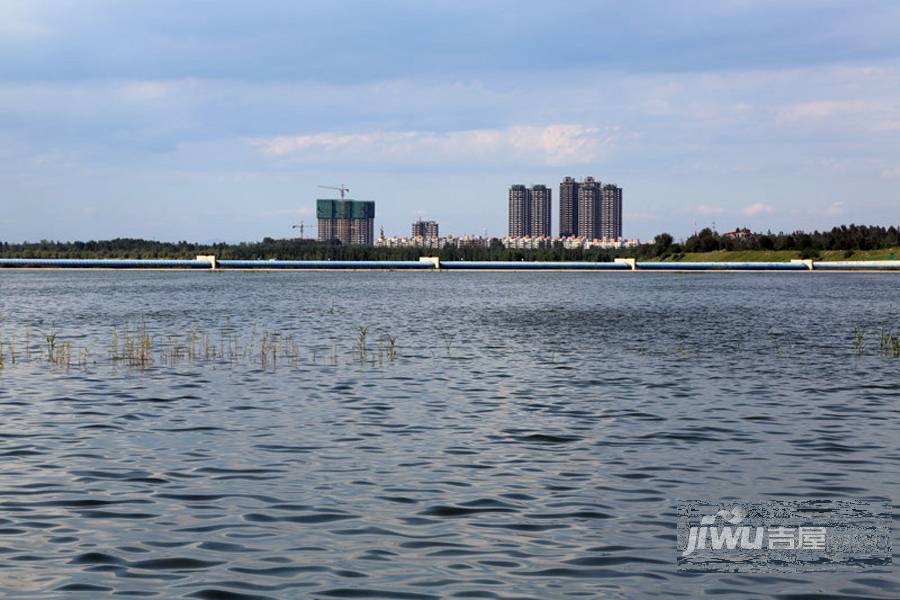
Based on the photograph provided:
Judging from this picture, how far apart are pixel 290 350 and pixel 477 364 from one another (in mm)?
10081

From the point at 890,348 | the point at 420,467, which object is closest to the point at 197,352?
the point at 420,467

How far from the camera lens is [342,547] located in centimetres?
1529

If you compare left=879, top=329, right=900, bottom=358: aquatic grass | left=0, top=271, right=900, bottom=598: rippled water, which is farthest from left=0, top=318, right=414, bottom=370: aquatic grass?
left=879, top=329, right=900, bottom=358: aquatic grass

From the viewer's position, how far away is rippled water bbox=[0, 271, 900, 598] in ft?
46.2

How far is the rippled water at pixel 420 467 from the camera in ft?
46.2

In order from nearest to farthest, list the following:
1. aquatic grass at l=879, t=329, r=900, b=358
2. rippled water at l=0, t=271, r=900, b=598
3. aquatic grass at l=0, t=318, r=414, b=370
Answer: rippled water at l=0, t=271, r=900, b=598 → aquatic grass at l=0, t=318, r=414, b=370 → aquatic grass at l=879, t=329, r=900, b=358

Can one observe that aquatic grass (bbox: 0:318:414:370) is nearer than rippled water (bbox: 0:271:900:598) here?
No

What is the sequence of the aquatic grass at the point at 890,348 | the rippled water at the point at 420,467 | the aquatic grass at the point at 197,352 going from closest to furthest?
the rippled water at the point at 420,467, the aquatic grass at the point at 197,352, the aquatic grass at the point at 890,348

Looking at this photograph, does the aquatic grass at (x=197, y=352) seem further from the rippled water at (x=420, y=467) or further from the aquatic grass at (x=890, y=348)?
the aquatic grass at (x=890, y=348)

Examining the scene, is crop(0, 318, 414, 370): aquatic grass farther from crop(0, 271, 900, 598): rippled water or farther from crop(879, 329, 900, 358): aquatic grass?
crop(879, 329, 900, 358): aquatic grass

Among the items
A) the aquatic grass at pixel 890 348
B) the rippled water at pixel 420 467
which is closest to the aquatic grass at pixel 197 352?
the rippled water at pixel 420 467

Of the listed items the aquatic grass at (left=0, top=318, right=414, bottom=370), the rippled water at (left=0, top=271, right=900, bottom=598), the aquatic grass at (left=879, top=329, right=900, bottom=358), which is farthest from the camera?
the aquatic grass at (left=879, top=329, right=900, bottom=358)

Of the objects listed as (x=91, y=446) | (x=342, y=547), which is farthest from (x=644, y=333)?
(x=342, y=547)

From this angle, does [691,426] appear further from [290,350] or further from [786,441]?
[290,350]
